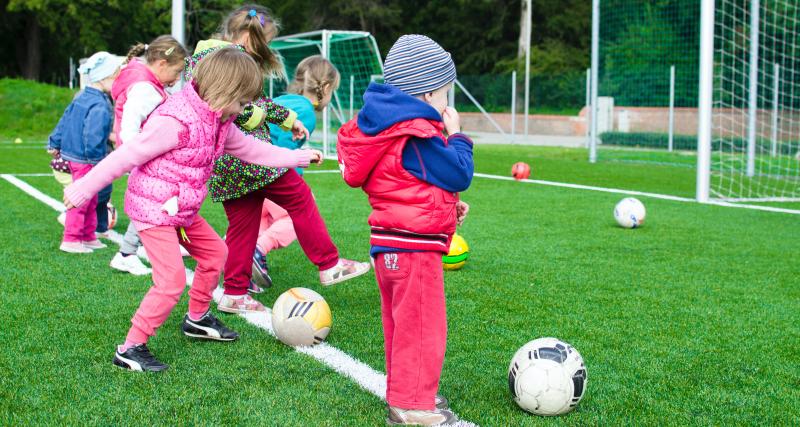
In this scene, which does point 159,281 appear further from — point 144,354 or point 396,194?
point 396,194

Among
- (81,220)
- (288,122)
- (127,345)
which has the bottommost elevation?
(127,345)

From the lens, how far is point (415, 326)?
3.26 meters

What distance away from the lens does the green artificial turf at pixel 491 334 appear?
346 cm

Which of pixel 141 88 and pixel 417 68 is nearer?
pixel 417 68

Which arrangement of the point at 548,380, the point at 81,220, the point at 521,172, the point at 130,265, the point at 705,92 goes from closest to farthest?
the point at 548,380, the point at 130,265, the point at 81,220, the point at 705,92, the point at 521,172

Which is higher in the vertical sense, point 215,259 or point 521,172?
point 215,259

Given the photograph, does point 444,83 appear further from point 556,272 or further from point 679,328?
point 556,272

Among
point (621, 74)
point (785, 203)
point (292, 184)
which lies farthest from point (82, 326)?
point (621, 74)

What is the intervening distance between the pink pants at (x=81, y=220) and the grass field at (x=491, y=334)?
0.21m

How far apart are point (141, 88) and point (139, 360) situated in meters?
2.25

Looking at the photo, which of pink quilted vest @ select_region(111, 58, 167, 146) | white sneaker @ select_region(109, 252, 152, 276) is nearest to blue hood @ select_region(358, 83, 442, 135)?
pink quilted vest @ select_region(111, 58, 167, 146)

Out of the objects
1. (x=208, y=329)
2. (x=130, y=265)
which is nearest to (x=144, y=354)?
(x=208, y=329)

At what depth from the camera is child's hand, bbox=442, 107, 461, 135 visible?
323 centimetres

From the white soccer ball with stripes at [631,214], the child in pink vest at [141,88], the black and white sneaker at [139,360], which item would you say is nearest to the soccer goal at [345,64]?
the white soccer ball with stripes at [631,214]
